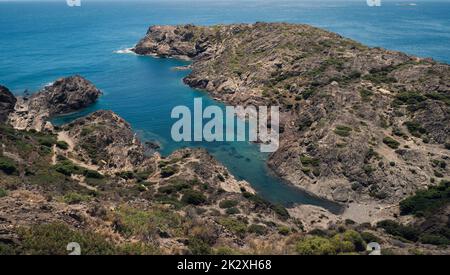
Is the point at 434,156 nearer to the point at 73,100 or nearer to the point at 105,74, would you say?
the point at 73,100

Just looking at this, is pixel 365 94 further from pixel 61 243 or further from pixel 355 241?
pixel 61 243

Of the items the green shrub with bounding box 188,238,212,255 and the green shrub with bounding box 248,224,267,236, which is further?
the green shrub with bounding box 248,224,267,236

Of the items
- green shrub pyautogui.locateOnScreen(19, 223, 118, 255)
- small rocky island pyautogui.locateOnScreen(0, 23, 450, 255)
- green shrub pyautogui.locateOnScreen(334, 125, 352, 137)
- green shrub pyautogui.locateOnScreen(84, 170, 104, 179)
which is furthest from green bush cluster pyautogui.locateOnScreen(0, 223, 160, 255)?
green shrub pyautogui.locateOnScreen(334, 125, 352, 137)

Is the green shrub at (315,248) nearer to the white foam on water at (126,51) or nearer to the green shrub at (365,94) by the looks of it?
the green shrub at (365,94)

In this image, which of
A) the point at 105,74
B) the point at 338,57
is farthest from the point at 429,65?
the point at 105,74

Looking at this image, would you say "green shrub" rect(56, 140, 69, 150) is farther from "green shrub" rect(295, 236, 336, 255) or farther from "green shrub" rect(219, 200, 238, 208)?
"green shrub" rect(295, 236, 336, 255)
